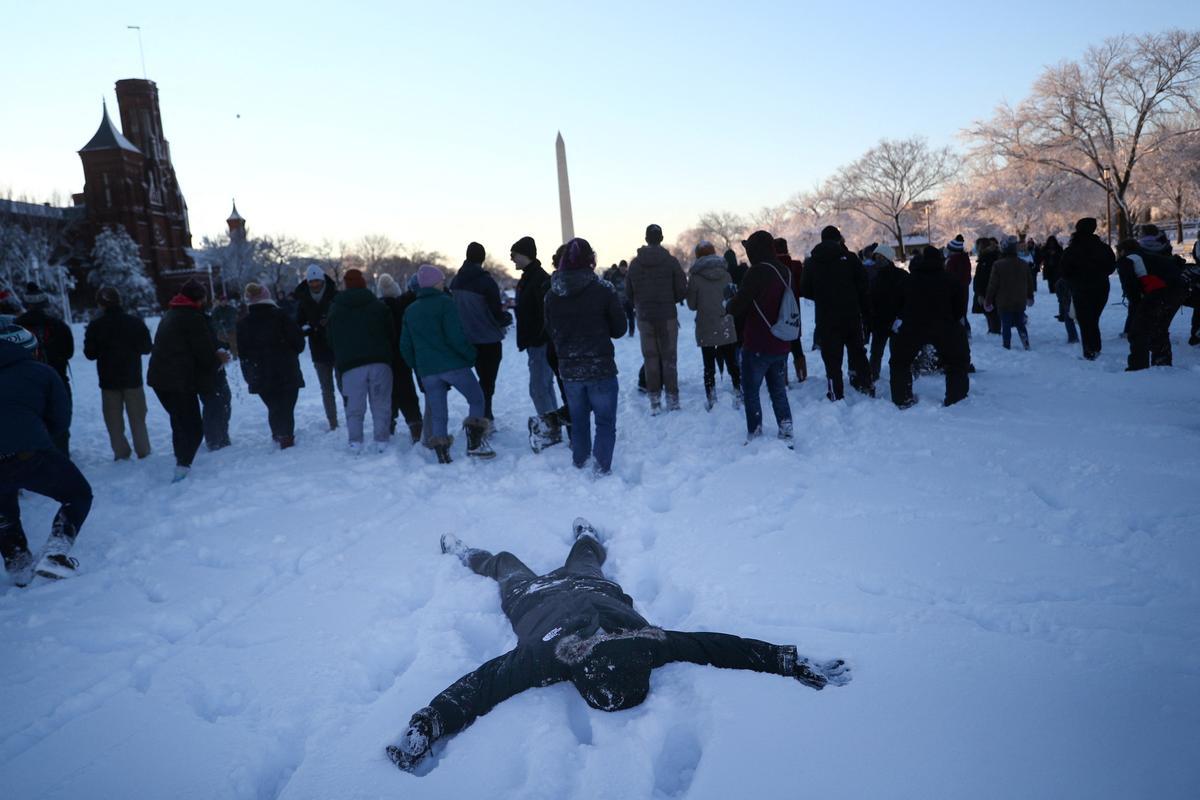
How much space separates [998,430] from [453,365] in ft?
16.6

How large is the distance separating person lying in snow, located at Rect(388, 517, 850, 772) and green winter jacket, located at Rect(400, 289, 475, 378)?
4.15 meters

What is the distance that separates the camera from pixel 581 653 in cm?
289

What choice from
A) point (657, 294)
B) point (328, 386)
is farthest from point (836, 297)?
point (328, 386)

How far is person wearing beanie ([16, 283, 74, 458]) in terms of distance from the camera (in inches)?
289

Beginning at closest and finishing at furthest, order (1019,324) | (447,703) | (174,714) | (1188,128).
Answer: (447,703)
(174,714)
(1019,324)
(1188,128)

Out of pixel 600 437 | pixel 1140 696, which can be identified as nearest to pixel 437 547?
pixel 600 437

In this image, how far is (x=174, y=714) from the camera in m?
3.18

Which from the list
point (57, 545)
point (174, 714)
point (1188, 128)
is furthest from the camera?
point (1188, 128)

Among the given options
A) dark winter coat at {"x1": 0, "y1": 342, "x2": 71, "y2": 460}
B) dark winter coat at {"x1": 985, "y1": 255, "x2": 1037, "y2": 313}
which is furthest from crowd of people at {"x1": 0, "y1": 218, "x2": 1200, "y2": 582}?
dark winter coat at {"x1": 985, "y1": 255, "x2": 1037, "y2": 313}

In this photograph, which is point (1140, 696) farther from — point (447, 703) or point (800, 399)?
point (800, 399)

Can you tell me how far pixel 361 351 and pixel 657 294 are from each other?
10.8 feet

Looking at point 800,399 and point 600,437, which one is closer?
point 600,437

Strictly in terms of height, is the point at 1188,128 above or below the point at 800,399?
above

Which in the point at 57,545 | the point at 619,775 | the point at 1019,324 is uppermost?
the point at 1019,324
